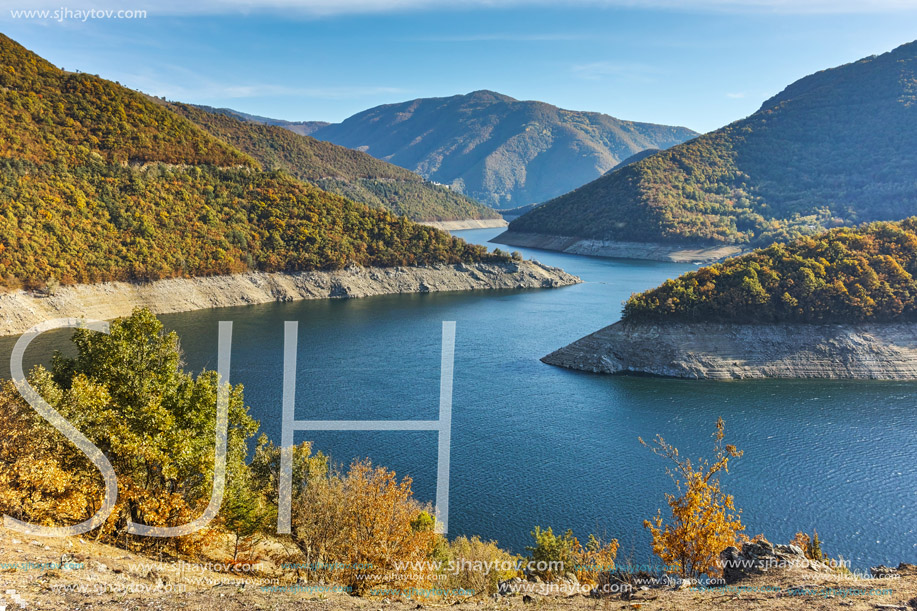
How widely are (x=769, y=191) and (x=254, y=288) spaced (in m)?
161

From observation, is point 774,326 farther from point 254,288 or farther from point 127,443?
point 254,288

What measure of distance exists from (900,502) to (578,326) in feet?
157

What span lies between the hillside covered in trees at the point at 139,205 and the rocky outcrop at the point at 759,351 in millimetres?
59640

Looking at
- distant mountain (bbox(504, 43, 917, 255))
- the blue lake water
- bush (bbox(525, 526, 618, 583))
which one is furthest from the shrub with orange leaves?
distant mountain (bbox(504, 43, 917, 255))

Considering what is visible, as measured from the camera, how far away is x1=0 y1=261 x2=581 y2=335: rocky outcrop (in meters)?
66.7

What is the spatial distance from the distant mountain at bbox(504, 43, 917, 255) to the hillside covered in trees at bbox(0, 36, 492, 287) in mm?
73812

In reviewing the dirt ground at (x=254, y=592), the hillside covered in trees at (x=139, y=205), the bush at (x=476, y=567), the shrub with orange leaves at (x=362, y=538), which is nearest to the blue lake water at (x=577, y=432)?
the bush at (x=476, y=567)

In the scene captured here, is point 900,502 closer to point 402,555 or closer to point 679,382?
point 679,382

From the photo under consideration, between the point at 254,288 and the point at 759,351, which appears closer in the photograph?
the point at 759,351

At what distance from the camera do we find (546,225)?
194 metres

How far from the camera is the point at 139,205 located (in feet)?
298

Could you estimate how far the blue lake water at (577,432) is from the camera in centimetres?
3002

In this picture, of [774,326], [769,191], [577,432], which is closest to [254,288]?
[577,432]

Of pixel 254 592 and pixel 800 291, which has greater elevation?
pixel 800 291
